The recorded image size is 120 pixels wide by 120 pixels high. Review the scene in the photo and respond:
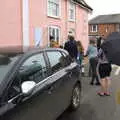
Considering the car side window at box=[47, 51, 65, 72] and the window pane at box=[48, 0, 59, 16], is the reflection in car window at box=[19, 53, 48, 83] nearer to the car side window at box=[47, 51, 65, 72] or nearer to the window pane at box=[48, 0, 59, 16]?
the car side window at box=[47, 51, 65, 72]

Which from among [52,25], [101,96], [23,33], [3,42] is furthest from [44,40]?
[101,96]

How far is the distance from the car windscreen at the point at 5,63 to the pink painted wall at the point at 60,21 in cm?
1148

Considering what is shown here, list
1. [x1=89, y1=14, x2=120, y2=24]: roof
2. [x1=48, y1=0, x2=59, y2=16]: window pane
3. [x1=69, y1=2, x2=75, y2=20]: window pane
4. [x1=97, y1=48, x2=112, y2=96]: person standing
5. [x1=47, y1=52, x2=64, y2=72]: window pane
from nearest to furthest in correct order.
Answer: [x1=47, y1=52, x2=64, y2=72]: window pane, [x1=97, y1=48, x2=112, y2=96]: person standing, [x1=48, y1=0, x2=59, y2=16]: window pane, [x1=69, y1=2, x2=75, y2=20]: window pane, [x1=89, y1=14, x2=120, y2=24]: roof

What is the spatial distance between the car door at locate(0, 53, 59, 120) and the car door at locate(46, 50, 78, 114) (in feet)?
0.89

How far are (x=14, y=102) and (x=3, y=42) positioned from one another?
31.8 ft

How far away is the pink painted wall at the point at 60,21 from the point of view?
55.2 ft

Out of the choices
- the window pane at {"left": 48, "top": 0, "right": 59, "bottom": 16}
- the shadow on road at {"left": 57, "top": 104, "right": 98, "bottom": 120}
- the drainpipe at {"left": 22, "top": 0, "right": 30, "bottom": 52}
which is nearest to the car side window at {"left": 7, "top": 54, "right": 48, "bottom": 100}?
the shadow on road at {"left": 57, "top": 104, "right": 98, "bottom": 120}

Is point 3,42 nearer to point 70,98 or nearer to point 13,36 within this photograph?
point 13,36

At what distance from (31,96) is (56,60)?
5.64 ft

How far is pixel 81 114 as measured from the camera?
7.10 metres

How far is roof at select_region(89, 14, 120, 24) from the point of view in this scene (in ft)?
258

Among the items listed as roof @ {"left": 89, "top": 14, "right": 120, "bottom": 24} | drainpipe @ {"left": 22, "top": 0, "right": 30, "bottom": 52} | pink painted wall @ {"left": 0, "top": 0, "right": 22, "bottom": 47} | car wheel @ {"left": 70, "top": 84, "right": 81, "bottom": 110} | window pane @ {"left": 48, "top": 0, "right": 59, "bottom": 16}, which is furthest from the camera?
roof @ {"left": 89, "top": 14, "right": 120, "bottom": 24}

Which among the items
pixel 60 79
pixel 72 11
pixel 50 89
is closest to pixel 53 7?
pixel 72 11

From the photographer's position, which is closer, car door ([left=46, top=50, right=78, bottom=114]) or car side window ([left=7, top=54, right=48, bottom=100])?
car side window ([left=7, top=54, right=48, bottom=100])
